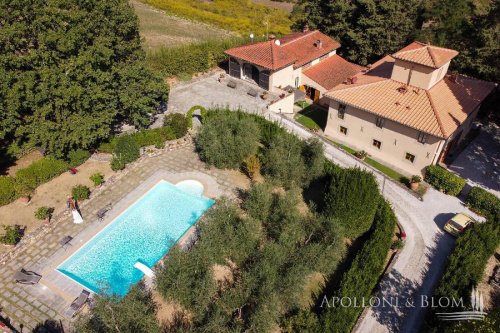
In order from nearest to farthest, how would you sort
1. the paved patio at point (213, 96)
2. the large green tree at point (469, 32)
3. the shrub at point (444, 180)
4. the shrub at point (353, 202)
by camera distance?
1. the shrub at point (353, 202)
2. the shrub at point (444, 180)
3. the large green tree at point (469, 32)
4. the paved patio at point (213, 96)

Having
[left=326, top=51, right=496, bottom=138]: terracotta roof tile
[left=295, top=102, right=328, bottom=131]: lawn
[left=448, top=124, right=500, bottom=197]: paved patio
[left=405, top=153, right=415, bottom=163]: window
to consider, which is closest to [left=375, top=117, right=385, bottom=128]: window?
[left=326, top=51, right=496, bottom=138]: terracotta roof tile

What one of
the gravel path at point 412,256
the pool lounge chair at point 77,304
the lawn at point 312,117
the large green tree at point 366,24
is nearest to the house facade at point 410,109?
the gravel path at point 412,256

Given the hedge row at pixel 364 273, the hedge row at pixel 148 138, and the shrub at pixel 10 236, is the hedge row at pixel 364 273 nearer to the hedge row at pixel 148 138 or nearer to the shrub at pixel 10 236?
the hedge row at pixel 148 138

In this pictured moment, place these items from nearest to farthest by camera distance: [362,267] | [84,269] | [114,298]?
[114,298], [362,267], [84,269]

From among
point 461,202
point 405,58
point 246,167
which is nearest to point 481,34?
point 405,58

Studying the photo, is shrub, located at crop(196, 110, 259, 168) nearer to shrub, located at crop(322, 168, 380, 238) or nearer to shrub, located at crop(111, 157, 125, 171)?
shrub, located at crop(111, 157, 125, 171)

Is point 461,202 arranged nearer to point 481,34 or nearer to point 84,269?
point 481,34
